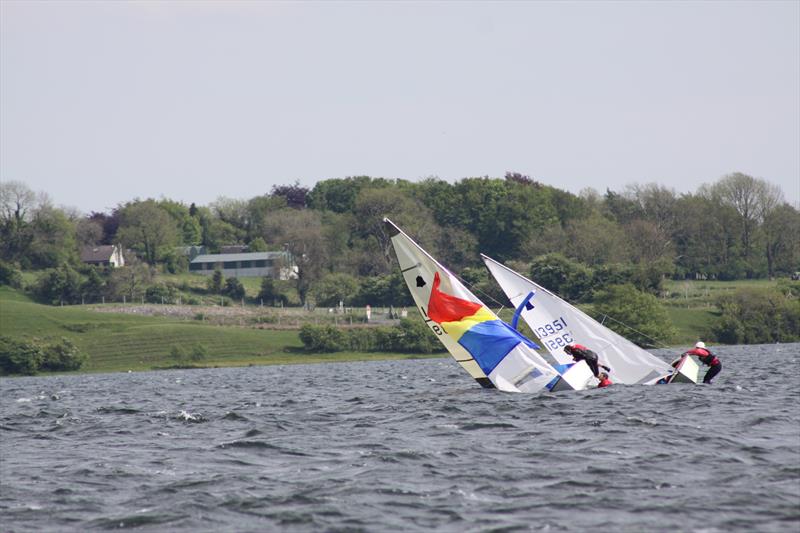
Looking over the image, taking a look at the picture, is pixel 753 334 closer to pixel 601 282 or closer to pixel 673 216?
pixel 601 282

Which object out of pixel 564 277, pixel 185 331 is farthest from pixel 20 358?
pixel 564 277

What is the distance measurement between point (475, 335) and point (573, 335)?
140 inches

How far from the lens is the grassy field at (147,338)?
115 m

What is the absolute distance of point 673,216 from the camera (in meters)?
176

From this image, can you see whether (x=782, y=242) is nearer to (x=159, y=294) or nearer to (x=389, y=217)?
(x=389, y=217)

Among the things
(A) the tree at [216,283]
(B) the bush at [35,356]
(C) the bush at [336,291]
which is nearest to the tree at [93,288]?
(A) the tree at [216,283]

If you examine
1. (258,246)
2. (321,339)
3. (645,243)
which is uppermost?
(258,246)

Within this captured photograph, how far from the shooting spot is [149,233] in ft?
600

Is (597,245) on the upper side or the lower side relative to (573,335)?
upper

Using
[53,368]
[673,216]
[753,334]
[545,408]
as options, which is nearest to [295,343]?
[53,368]

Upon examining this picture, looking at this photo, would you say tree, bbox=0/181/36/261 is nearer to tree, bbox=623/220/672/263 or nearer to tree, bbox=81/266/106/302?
tree, bbox=81/266/106/302

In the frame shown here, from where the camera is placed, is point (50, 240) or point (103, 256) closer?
point (50, 240)

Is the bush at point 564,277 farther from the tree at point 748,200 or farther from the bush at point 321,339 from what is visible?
the tree at point 748,200

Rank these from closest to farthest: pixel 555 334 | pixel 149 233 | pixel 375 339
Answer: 1. pixel 555 334
2. pixel 375 339
3. pixel 149 233
